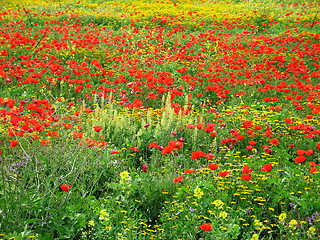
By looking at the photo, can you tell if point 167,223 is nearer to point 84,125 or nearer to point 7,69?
point 84,125

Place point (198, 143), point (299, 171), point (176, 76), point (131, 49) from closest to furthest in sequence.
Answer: point (299, 171)
point (198, 143)
point (176, 76)
point (131, 49)

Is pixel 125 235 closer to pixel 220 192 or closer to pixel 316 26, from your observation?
pixel 220 192

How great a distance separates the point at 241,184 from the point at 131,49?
23.8 feet

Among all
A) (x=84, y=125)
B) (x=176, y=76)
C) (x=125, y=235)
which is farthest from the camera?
(x=176, y=76)

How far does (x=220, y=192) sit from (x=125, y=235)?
111 centimetres

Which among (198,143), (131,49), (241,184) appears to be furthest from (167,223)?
(131,49)

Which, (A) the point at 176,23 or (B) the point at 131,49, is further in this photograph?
(A) the point at 176,23

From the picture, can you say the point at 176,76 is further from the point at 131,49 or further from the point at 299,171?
the point at 299,171

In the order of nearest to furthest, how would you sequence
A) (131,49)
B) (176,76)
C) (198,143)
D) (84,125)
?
(198,143) → (84,125) → (176,76) → (131,49)

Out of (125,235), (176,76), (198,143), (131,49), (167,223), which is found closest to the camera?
(125,235)

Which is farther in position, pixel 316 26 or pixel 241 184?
pixel 316 26

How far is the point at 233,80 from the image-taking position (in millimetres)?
7402

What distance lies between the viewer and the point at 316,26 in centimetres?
1295

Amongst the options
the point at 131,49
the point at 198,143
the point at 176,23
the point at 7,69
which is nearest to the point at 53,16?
the point at 176,23
